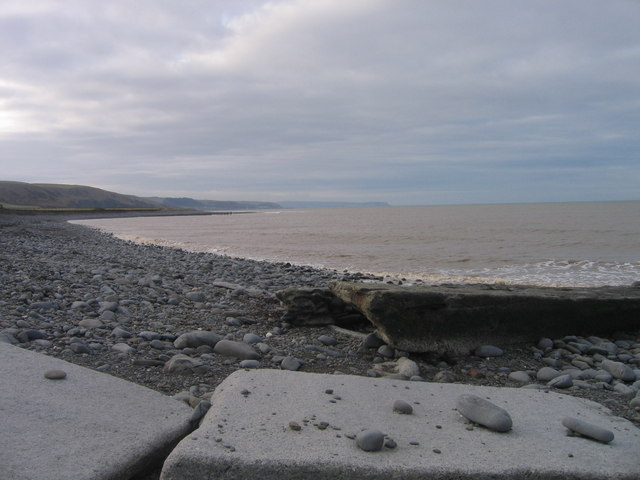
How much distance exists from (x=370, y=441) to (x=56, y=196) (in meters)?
163

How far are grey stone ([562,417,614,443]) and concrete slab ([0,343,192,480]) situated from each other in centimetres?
277

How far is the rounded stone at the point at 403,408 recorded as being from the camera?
371 centimetres

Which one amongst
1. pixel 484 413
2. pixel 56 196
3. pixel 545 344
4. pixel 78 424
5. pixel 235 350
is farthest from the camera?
pixel 56 196

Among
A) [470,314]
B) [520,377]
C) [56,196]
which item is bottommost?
[520,377]

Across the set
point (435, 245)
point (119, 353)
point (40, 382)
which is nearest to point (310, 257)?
point (435, 245)

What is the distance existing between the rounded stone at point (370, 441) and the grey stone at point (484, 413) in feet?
2.82

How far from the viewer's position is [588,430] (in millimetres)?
3375

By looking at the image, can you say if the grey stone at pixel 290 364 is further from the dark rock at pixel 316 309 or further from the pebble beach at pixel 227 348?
the dark rock at pixel 316 309

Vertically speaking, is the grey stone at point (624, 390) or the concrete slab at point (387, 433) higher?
the concrete slab at point (387, 433)

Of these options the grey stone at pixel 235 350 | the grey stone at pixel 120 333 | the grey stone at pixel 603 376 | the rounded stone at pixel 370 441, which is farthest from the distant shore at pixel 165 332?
the rounded stone at pixel 370 441

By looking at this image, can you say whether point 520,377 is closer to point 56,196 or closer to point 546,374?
point 546,374

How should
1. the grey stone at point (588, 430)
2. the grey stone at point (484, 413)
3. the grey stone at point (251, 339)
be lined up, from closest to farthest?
the grey stone at point (588, 430)
the grey stone at point (484, 413)
the grey stone at point (251, 339)

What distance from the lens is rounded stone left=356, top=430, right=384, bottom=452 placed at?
120 inches

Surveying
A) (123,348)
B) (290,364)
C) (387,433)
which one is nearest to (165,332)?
(123,348)
